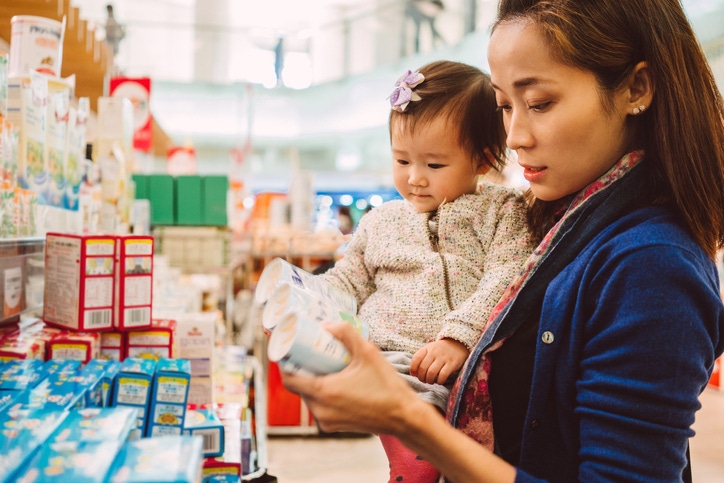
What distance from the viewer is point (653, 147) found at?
109 centimetres

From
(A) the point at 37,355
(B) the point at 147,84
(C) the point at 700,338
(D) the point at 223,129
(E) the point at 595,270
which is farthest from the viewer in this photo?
(D) the point at 223,129

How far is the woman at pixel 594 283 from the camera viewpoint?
89 cm

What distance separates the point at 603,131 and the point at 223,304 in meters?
5.26

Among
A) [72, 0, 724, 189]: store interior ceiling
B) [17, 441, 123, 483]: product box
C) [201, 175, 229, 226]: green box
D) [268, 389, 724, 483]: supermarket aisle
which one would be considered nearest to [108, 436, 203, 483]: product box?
[17, 441, 123, 483]: product box

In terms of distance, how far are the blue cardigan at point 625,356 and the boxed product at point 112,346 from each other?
128 centimetres

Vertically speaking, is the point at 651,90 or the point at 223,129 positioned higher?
the point at 223,129

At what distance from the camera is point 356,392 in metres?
0.86

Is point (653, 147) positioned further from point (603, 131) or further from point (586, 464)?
point (586, 464)

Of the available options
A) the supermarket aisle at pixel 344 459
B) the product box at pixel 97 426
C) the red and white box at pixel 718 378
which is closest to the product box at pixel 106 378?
the product box at pixel 97 426

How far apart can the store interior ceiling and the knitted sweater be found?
38.7ft

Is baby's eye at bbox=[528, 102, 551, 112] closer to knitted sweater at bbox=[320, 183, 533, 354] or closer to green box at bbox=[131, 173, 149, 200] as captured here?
knitted sweater at bbox=[320, 183, 533, 354]

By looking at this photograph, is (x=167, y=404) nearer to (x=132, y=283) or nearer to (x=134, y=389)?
(x=134, y=389)

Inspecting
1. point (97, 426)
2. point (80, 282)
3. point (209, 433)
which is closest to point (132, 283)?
point (80, 282)

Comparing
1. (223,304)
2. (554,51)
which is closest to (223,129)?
(223,304)
